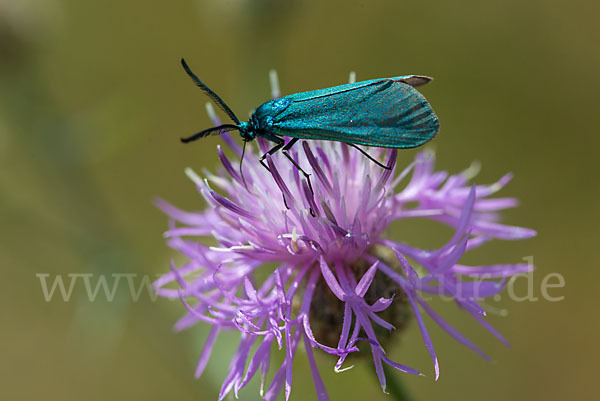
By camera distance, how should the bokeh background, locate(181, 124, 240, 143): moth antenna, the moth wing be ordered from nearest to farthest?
the moth wing, locate(181, 124, 240, 143): moth antenna, the bokeh background

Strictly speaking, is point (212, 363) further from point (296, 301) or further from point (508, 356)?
point (508, 356)

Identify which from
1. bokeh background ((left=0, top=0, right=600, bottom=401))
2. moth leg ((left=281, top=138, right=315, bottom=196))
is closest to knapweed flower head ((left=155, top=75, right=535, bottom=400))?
moth leg ((left=281, top=138, right=315, bottom=196))

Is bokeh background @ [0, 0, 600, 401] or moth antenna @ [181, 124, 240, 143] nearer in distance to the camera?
moth antenna @ [181, 124, 240, 143]

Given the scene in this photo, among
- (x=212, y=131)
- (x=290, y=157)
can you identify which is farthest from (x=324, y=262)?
(x=212, y=131)

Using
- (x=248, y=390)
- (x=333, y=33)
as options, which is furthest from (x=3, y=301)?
(x=333, y=33)

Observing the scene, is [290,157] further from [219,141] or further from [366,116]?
[219,141]

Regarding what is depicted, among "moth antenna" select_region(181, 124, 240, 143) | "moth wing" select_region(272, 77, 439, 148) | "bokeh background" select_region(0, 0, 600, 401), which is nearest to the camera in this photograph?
"moth wing" select_region(272, 77, 439, 148)

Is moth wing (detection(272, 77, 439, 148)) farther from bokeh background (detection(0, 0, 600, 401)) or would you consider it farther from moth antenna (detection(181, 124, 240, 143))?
bokeh background (detection(0, 0, 600, 401))
